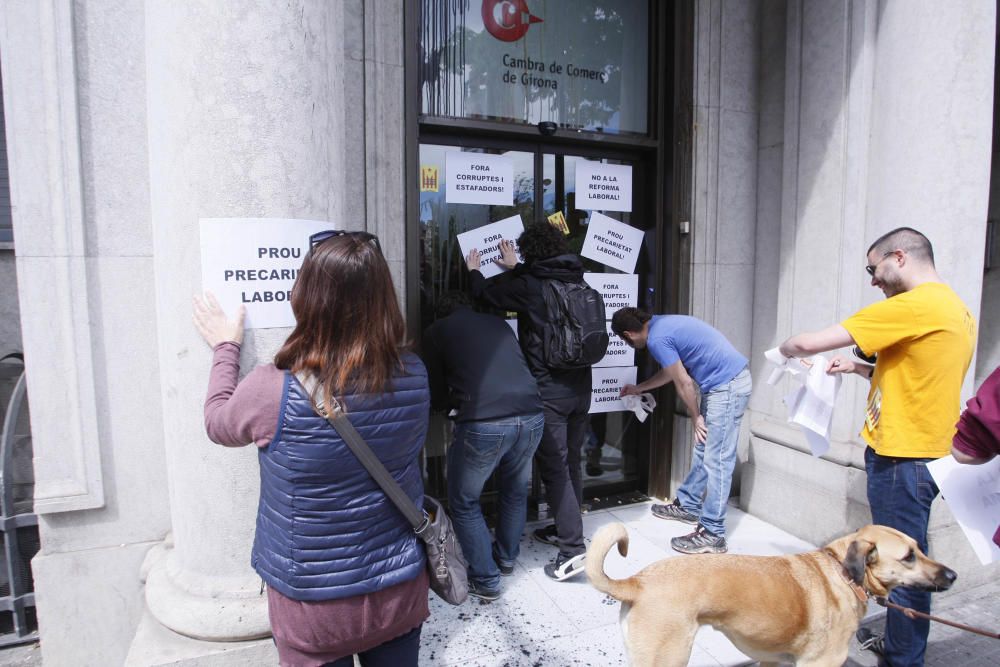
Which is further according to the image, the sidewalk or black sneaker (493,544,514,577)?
black sneaker (493,544,514,577)

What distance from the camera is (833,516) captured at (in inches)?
163

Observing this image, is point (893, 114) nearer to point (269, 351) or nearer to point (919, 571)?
point (919, 571)

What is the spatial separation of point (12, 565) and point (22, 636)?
443mm

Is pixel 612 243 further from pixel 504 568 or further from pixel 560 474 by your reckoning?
pixel 504 568

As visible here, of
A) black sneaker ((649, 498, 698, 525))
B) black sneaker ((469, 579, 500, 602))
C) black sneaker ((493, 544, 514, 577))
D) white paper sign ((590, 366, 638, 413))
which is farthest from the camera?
white paper sign ((590, 366, 638, 413))

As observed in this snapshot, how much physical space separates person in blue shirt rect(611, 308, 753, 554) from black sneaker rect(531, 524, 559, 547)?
80 centimetres

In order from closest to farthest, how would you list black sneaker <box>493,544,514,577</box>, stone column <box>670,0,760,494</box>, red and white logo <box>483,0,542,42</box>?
1. black sneaker <box>493,544,514,577</box>
2. red and white logo <box>483,0,542,42</box>
3. stone column <box>670,0,760,494</box>

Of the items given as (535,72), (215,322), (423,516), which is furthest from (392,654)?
(535,72)

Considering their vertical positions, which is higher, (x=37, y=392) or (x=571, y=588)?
(x=37, y=392)

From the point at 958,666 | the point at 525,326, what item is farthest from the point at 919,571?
the point at 525,326

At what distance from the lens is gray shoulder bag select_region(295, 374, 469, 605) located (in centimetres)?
166

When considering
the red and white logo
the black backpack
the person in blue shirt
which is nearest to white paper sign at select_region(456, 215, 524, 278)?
the black backpack

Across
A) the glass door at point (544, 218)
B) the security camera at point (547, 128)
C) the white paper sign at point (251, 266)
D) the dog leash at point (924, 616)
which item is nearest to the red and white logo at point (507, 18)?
the security camera at point (547, 128)

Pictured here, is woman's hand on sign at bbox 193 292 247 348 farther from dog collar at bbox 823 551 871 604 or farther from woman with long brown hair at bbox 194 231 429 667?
dog collar at bbox 823 551 871 604
